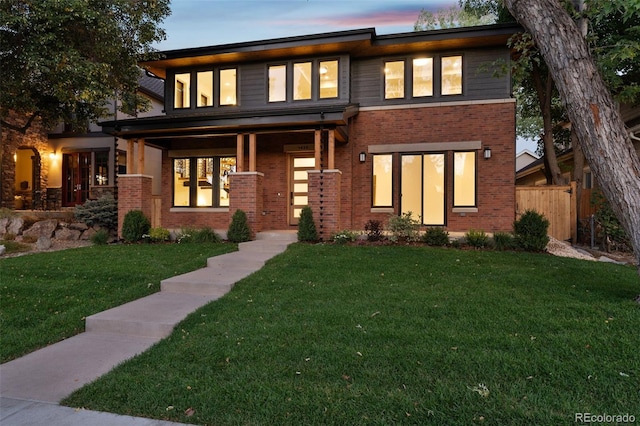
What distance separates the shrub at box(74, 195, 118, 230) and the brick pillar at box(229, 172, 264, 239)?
4560mm

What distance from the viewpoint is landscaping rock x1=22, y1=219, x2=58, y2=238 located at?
11680mm

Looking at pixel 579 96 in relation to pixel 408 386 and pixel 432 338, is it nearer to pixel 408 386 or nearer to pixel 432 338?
pixel 432 338

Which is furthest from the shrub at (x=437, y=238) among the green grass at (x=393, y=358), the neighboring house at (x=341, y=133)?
the green grass at (x=393, y=358)

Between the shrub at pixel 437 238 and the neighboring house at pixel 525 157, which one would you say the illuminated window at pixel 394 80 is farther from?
the neighboring house at pixel 525 157

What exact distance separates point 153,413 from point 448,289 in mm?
4047

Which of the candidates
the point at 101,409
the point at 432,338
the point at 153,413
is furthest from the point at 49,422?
the point at 432,338

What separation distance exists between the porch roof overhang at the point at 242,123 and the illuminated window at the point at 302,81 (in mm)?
1393

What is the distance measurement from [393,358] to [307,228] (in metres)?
6.65

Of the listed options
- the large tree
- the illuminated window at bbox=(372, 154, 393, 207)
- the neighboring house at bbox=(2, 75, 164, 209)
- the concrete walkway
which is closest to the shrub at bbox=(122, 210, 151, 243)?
the large tree

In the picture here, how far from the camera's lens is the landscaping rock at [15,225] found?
1167 cm

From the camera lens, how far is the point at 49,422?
2.56 m

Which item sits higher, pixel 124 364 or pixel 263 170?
pixel 263 170

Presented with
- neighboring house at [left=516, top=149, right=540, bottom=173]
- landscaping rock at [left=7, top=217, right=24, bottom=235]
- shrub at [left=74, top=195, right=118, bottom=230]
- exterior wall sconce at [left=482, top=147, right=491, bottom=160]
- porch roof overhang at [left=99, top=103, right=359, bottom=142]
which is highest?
neighboring house at [left=516, top=149, right=540, bottom=173]

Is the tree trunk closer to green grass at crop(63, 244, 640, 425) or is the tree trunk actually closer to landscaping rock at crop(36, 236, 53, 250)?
green grass at crop(63, 244, 640, 425)
